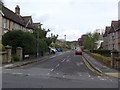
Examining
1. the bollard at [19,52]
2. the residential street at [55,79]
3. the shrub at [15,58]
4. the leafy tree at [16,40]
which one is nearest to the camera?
the residential street at [55,79]

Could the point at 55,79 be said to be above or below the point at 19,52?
below

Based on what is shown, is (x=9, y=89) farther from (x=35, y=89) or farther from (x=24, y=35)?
(x=24, y=35)

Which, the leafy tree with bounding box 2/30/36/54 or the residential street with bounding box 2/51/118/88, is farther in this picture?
the leafy tree with bounding box 2/30/36/54

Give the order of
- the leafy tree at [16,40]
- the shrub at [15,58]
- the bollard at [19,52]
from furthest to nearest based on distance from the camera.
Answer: the leafy tree at [16,40]
the bollard at [19,52]
the shrub at [15,58]

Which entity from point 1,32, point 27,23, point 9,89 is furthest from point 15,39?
point 27,23

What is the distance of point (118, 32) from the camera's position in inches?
1394

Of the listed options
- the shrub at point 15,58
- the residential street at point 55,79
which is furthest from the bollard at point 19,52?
the residential street at point 55,79

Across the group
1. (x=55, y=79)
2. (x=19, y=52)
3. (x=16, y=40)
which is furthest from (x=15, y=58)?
(x=55, y=79)

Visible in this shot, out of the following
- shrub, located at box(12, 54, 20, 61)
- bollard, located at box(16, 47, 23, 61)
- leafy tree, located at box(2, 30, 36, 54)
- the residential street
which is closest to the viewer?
the residential street

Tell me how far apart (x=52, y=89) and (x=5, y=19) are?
87.2ft

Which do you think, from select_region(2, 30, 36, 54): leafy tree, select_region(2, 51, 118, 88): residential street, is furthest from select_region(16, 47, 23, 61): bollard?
select_region(2, 51, 118, 88): residential street

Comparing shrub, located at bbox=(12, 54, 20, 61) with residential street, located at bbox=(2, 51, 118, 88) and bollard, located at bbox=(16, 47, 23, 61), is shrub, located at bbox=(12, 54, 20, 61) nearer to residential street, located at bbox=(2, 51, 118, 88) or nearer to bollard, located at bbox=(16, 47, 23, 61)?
bollard, located at bbox=(16, 47, 23, 61)

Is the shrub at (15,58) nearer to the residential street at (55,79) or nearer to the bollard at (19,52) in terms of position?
the bollard at (19,52)

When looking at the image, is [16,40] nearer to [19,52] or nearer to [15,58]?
[19,52]
